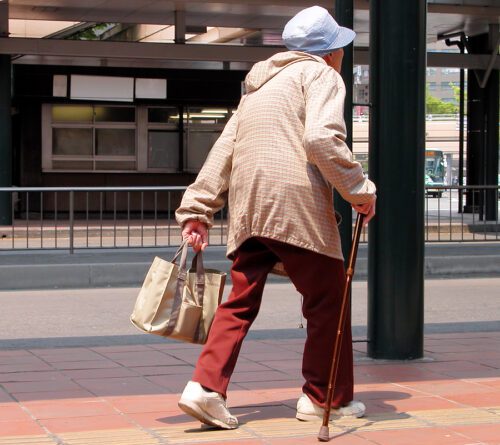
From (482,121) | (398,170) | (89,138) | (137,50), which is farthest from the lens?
(482,121)

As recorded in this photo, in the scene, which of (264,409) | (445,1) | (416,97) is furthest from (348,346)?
(445,1)

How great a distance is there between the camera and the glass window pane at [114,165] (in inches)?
860

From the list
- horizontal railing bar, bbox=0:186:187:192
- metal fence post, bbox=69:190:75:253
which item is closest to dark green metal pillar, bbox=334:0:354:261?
horizontal railing bar, bbox=0:186:187:192

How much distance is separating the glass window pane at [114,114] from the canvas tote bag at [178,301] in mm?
17306

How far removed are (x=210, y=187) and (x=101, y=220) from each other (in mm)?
8578

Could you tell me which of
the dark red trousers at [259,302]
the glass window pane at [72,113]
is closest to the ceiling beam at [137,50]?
the glass window pane at [72,113]

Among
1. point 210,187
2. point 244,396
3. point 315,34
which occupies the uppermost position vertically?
point 315,34

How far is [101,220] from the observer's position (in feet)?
43.2

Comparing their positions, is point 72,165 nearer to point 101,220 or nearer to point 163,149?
point 163,149

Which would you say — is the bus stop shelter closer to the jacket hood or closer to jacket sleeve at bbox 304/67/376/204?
the jacket hood

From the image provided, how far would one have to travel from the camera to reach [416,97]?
21.2 feet

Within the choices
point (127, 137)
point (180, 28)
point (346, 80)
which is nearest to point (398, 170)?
point (346, 80)

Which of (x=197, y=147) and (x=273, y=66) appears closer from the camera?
(x=273, y=66)

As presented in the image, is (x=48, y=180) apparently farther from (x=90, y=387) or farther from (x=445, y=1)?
(x=90, y=387)
